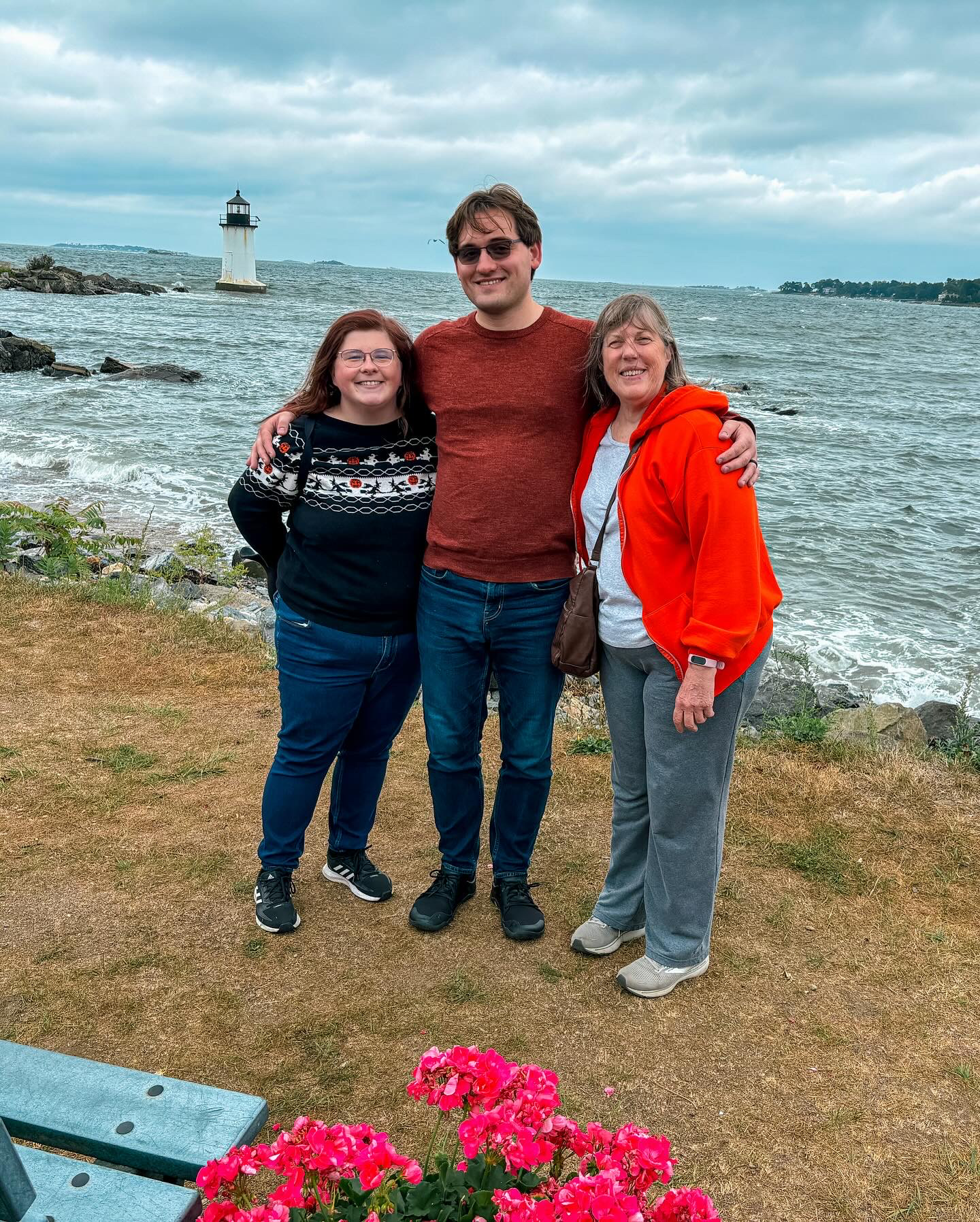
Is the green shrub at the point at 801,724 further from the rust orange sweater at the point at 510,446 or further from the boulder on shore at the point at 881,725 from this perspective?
the rust orange sweater at the point at 510,446

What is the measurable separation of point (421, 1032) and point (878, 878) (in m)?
2.02

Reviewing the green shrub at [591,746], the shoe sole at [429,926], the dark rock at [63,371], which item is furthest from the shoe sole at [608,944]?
the dark rock at [63,371]

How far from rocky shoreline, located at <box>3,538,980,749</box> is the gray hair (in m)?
2.73

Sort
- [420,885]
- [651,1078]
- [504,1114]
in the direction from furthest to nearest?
[420,885], [651,1078], [504,1114]

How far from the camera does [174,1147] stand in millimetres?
1739

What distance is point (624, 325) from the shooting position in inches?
110

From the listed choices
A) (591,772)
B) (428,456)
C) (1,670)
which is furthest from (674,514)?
(1,670)

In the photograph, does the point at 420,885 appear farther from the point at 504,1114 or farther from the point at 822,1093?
the point at 504,1114

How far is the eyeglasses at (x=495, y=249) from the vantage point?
9.82 feet

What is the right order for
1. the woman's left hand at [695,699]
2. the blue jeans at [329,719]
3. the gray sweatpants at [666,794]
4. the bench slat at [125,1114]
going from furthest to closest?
the blue jeans at [329,719] → the gray sweatpants at [666,794] → the woman's left hand at [695,699] → the bench slat at [125,1114]

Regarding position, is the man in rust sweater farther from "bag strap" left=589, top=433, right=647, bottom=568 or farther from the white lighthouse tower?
the white lighthouse tower

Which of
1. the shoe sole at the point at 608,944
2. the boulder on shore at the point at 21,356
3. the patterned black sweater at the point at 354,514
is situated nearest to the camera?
the patterned black sweater at the point at 354,514

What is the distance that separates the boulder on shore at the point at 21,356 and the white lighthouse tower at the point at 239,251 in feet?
132

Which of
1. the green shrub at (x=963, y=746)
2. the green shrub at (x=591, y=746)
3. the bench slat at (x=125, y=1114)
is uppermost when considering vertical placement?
the bench slat at (x=125, y=1114)
